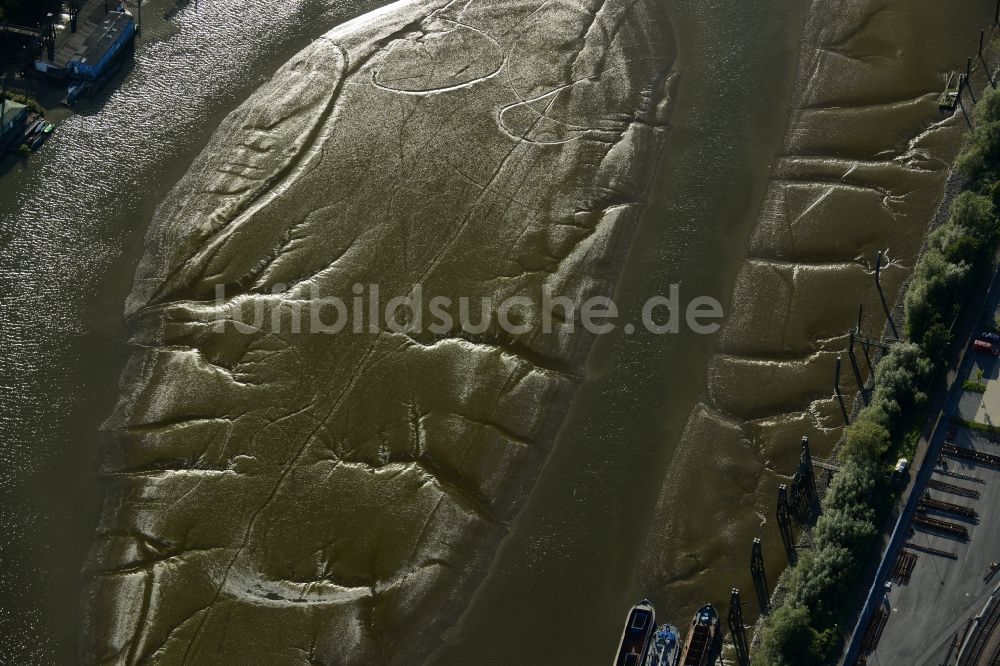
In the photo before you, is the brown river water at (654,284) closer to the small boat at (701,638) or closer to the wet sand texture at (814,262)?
the wet sand texture at (814,262)

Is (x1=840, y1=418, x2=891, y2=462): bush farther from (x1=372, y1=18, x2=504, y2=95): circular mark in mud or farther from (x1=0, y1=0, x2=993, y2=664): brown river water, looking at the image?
(x1=372, y1=18, x2=504, y2=95): circular mark in mud

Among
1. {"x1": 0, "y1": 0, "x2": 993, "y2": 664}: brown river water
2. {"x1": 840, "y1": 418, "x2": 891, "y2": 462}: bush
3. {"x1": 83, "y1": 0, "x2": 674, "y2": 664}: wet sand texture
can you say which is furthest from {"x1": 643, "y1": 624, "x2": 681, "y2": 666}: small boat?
{"x1": 840, "y1": 418, "x2": 891, "y2": 462}: bush

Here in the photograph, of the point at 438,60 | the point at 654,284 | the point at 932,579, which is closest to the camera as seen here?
the point at 932,579

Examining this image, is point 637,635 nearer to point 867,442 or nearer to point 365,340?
point 867,442

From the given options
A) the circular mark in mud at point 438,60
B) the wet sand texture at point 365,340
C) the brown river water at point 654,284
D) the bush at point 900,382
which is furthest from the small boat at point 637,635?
the circular mark in mud at point 438,60

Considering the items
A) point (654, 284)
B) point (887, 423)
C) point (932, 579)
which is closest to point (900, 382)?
point (887, 423)
